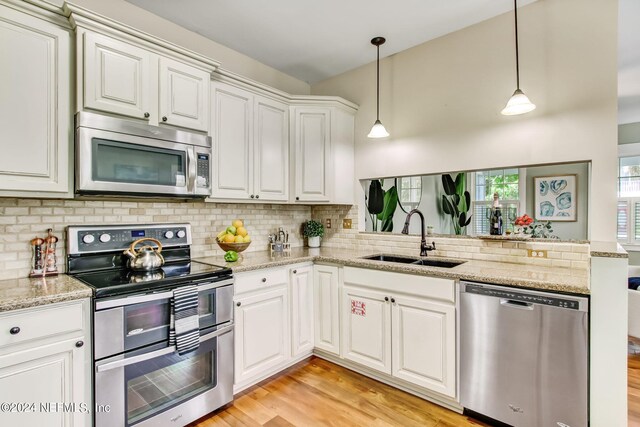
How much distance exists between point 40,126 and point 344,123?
232 centimetres

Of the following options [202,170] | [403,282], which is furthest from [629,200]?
[202,170]

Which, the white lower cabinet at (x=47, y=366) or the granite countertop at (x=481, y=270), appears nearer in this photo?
the white lower cabinet at (x=47, y=366)

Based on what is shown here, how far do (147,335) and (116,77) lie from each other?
147 cm

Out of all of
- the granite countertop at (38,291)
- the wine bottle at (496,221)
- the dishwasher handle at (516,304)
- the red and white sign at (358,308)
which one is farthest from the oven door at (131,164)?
the wine bottle at (496,221)

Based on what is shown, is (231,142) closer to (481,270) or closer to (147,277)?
(147,277)

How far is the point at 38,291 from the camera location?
1.54 metres

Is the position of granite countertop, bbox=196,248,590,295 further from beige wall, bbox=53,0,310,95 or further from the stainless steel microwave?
beige wall, bbox=53,0,310,95

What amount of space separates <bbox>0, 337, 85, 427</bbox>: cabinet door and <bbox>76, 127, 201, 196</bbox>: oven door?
2.71 feet

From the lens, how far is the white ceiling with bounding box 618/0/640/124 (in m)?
2.41

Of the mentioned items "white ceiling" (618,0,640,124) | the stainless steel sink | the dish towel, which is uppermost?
"white ceiling" (618,0,640,124)

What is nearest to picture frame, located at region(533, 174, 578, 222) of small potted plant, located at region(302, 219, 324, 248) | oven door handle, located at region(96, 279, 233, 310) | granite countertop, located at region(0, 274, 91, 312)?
small potted plant, located at region(302, 219, 324, 248)

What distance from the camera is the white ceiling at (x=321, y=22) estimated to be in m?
2.32

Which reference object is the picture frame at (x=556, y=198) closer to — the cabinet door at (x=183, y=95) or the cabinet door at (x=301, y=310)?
the cabinet door at (x=301, y=310)

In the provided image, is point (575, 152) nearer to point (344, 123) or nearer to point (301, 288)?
point (344, 123)
